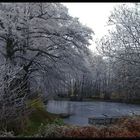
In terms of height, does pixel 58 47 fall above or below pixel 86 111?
above

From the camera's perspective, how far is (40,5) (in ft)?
73.8

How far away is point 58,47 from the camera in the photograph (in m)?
25.6

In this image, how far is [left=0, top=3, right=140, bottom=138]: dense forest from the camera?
728 inches

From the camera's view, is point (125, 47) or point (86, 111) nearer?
point (125, 47)

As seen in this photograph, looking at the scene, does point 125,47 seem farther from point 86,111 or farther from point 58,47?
point 86,111

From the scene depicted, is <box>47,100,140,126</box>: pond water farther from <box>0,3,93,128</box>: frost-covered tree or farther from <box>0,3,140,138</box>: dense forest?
<box>0,3,93,128</box>: frost-covered tree

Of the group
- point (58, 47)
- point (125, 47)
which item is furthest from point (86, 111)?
point (125, 47)

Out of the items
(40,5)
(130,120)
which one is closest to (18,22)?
(40,5)

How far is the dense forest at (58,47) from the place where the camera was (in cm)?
1850

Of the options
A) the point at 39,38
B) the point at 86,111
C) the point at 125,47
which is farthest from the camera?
the point at 86,111

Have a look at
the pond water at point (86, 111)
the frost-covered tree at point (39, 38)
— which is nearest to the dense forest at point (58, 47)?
the frost-covered tree at point (39, 38)

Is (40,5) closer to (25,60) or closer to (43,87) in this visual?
(25,60)

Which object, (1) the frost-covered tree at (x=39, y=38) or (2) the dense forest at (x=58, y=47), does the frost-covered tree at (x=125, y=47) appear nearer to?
(2) the dense forest at (x=58, y=47)

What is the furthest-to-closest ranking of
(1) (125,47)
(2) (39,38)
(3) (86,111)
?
(3) (86,111)
(2) (39,38)
(1) (125,47)
